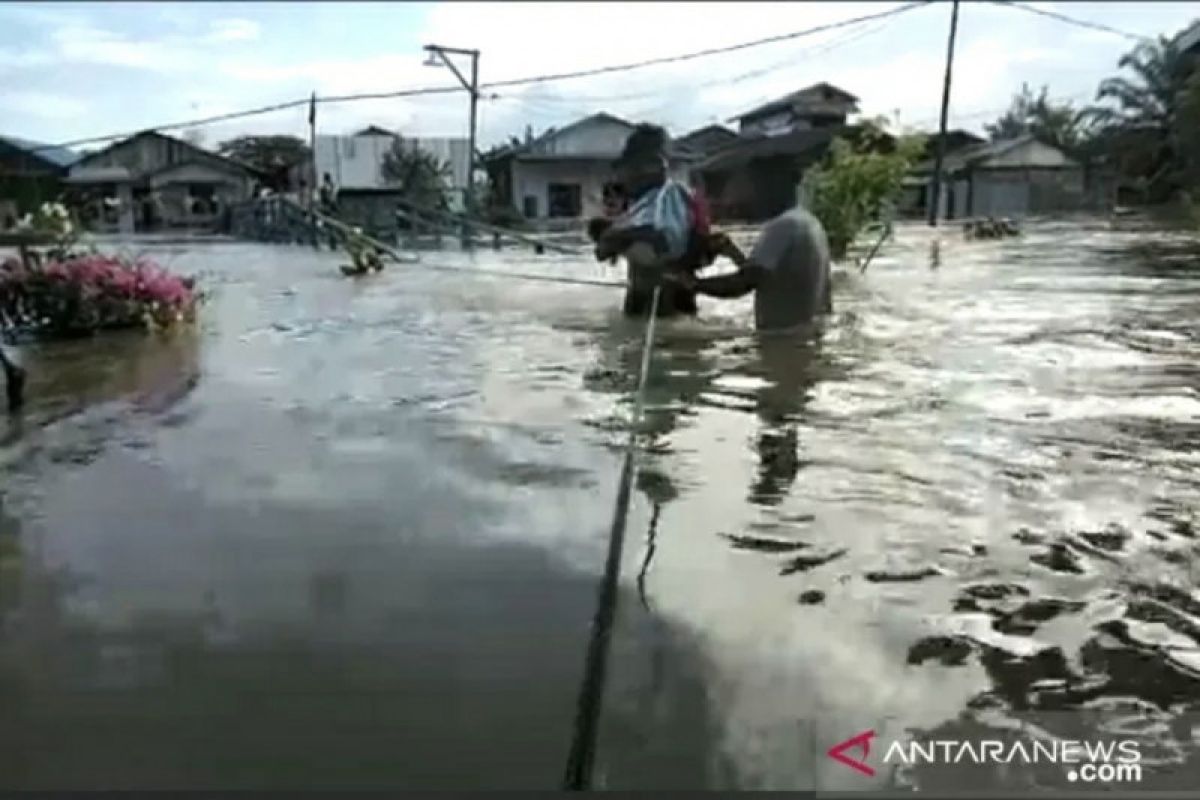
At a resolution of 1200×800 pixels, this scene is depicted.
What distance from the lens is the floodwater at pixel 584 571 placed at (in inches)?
104

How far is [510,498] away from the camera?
4.66 metres

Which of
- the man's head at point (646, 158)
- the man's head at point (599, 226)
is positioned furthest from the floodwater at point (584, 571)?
the man's head at point (646, 158)

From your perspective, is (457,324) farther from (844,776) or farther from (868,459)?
(844,776)

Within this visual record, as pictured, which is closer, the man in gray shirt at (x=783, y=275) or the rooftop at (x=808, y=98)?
the man in gray shirt at (x=783, y=275)

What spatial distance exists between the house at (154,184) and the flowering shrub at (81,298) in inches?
82.6

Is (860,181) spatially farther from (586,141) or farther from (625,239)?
(625,239)

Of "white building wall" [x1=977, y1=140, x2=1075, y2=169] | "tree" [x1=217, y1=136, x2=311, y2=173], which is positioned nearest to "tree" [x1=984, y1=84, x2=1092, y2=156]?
"white building wall" [x1=977, y1=140, x2=1075, y2=169]

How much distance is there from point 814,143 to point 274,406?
797 cm

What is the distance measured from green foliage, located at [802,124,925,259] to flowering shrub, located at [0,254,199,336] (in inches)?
321

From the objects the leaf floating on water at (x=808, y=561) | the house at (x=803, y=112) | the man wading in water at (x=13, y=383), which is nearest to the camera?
the leaf floating on water at (x=808, y=561)

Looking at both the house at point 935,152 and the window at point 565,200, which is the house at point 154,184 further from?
the house at point 935,152

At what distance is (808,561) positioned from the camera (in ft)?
12.4

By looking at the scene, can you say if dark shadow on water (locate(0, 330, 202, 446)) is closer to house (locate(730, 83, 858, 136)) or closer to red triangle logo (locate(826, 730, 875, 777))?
red triangle logo (locate(826, 730, 875, 777))

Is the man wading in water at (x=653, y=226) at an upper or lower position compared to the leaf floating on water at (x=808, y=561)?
upper
